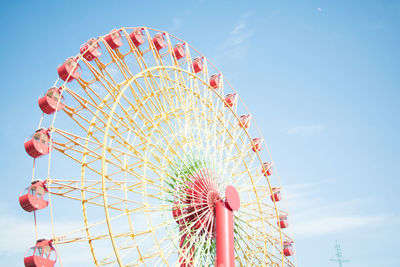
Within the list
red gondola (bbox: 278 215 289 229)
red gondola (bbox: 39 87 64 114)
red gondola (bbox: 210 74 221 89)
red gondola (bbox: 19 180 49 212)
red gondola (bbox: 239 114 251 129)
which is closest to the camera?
red gondola (bbox: 19 180 49 212)

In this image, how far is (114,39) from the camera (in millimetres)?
14078

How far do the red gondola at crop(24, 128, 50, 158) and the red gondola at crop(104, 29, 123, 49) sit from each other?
452cm

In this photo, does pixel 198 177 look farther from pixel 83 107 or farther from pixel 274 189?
pixel 274 189

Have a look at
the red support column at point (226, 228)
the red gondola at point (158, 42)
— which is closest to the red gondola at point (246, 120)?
the red gondola at point (158, 42)

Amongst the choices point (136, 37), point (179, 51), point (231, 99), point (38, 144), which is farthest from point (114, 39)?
point (231, 99)

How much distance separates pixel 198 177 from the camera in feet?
44.4

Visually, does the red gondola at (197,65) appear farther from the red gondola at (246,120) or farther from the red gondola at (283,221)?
the red gondola at (283,221)

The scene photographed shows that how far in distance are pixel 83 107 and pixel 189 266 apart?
20.7ft

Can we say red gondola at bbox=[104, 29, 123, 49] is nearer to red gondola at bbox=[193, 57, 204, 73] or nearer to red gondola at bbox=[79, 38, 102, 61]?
red gondola at bbox=[79, 38, 102, 61]

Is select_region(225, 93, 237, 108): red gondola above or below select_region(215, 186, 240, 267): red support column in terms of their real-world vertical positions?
above

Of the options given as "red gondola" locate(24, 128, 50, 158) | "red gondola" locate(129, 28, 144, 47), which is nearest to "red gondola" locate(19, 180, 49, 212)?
"red gondola" locate(24, 128, 50, 158)

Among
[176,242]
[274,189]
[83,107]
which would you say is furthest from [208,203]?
[274,189]

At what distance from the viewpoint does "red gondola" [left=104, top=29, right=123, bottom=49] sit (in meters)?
14.0

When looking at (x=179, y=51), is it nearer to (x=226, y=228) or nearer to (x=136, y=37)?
(x=136, y=37)
